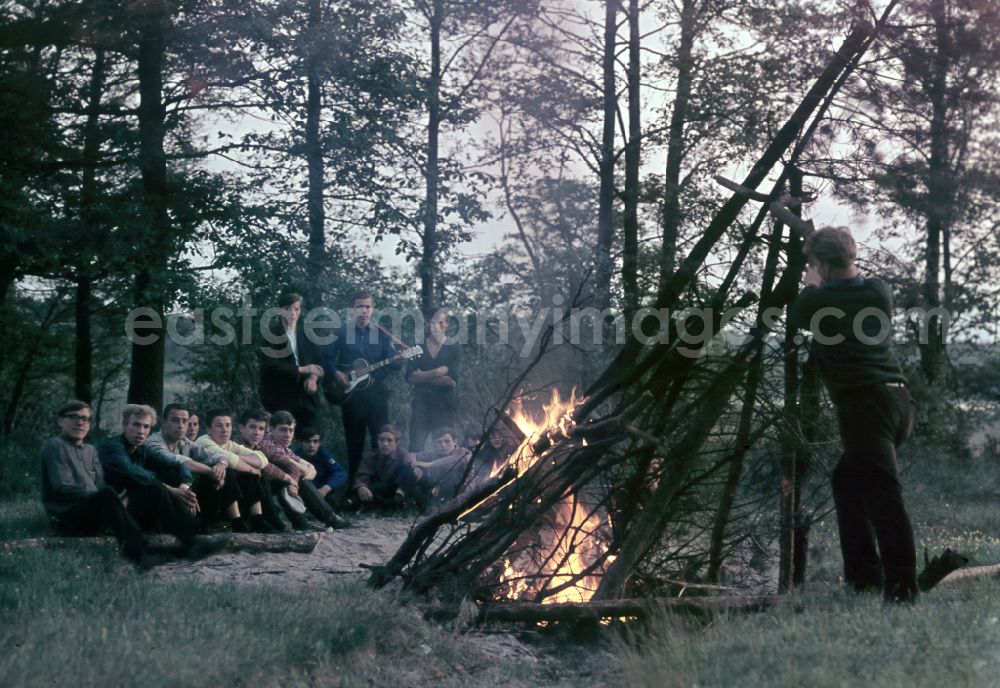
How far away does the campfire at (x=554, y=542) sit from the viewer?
6.41 m

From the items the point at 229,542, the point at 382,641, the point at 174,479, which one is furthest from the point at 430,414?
the point at 382,641

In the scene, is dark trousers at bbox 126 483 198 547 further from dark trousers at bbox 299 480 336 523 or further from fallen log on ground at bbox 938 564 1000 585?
fallen log on ground at bbox 938 564 1000 585

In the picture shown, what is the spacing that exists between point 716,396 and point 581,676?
5.83 feet

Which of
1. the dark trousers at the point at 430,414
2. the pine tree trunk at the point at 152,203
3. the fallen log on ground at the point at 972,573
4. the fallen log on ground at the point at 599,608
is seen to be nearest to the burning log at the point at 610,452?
the fallen log on ground at the point at 599,608

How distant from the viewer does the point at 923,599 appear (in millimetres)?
5477

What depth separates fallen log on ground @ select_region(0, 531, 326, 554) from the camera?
23.7 feet

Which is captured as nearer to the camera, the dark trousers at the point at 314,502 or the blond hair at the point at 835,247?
the blond hair at the point at 835,247

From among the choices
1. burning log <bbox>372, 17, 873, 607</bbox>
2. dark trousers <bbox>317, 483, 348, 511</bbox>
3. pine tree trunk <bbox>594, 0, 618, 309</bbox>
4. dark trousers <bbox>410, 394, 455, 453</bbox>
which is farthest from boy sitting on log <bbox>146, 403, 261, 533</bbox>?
pine tree trunk <bbox>594, 0, 618, 309</bbox>

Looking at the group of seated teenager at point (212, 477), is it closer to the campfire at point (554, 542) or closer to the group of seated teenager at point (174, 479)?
the group of seated teenager at point (174, 479)

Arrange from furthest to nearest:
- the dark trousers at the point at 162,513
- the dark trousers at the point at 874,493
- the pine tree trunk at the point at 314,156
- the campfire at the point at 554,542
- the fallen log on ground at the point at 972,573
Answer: the pine tree trunk at the point at 314,156 → the dark trousers at the point at 162,513 → the campfire at the point at 554,542 → the fallen log on ground at the point at 972,573 → the dark trousers at the point at 874,493

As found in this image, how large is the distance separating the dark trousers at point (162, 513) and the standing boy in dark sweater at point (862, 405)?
4.43m

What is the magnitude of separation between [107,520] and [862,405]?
16.1ft

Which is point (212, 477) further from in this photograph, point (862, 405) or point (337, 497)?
point (862, 405)

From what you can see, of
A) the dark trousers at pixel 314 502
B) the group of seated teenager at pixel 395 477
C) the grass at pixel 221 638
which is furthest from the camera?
the group of seated teenager at pixel 395 477
